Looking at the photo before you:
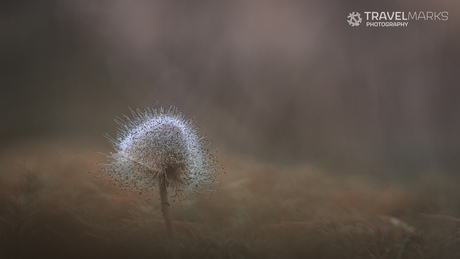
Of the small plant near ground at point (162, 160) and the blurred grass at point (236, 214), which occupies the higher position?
the small plant near ground at point (162, 160)

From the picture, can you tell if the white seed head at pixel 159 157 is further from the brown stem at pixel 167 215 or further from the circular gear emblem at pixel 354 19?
the circular gear emblem at pixel 354 19

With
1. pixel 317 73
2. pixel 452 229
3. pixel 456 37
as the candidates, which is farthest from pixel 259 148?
pixel 456 37

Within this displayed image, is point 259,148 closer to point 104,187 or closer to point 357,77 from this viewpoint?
point 357,77

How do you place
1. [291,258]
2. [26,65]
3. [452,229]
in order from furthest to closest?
[26,65] < [452,229] < [291,258]

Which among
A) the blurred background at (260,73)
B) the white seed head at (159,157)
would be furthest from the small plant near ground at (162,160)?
the blurred background at (260,73)

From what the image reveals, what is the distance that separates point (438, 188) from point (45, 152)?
80.9 inches

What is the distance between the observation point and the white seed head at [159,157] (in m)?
1.31

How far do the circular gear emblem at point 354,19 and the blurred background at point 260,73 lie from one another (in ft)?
0.08

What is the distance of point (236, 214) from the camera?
1.48 meters

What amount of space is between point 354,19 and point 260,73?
24.0 inches

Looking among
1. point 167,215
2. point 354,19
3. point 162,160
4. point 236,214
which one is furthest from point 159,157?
point 354,19

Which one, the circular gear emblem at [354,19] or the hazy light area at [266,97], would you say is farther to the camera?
the circular gear emblem at [354,19]

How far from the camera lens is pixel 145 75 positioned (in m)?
1.72

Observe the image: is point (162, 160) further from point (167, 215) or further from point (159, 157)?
point (167, 215)
